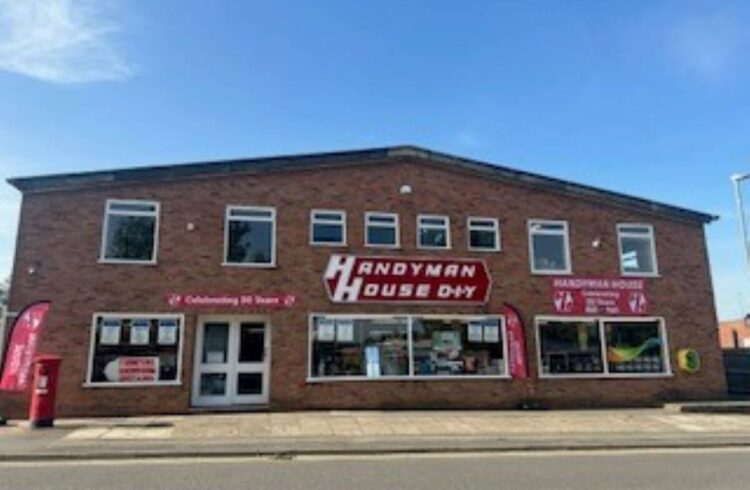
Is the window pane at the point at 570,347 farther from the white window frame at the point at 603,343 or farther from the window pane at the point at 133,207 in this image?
the window pane at the point at 133,207

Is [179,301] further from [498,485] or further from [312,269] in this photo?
[498,485]

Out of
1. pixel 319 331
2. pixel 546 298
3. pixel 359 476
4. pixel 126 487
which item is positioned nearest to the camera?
pixel 126 487

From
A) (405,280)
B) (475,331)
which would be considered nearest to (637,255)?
(475,331)

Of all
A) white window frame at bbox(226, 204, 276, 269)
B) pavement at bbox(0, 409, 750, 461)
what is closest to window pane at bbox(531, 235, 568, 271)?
pavement at bbox(0, 409, 750, 461)

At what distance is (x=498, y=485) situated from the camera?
7.82 metres

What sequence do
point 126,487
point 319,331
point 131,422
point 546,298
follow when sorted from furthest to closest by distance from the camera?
point 546,298, point 319,331, point 131,422, point 126,487

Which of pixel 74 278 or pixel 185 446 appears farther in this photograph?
pixel 74 278

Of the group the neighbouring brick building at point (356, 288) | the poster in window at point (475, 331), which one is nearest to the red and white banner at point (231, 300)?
the neighbouring brick building at point (356, 288)

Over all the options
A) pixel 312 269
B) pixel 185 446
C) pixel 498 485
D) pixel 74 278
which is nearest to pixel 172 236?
pixel 74 278

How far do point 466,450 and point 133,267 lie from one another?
8.88m

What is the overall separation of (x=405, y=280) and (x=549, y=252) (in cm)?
429

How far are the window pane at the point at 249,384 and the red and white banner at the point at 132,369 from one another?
187cm

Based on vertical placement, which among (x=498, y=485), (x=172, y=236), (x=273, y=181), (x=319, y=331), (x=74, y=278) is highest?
(x=273, y=181)

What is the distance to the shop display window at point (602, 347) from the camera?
16969mm
